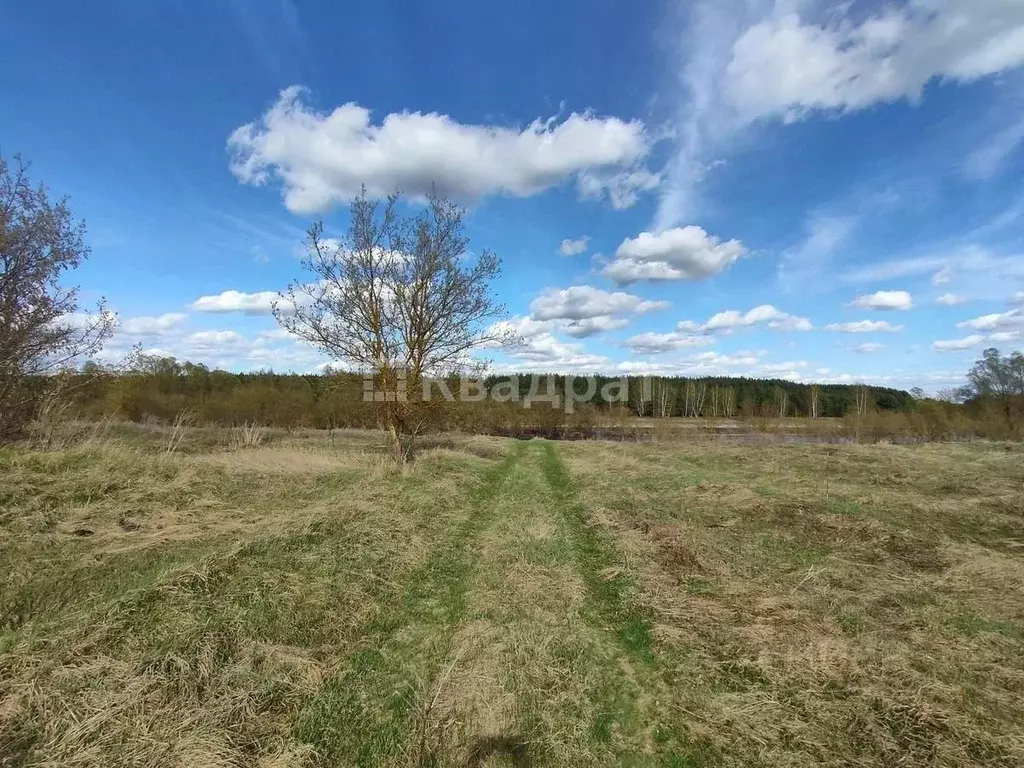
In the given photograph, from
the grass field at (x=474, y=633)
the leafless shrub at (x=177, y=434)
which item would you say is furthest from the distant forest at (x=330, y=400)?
the grass field at (x=474, y=633)

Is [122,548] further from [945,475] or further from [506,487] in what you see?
[945,475]

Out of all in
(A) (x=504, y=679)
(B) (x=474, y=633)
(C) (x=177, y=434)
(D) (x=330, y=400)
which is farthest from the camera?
(D) (x=330, y=400)

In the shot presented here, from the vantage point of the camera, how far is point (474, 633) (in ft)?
16.0

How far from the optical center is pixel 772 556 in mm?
7609

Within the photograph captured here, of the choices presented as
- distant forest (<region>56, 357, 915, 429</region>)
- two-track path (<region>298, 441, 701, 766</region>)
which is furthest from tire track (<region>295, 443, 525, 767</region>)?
distant forest (<region>56, 357, 915, 429</region>)

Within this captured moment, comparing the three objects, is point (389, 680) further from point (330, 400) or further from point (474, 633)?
point (330, 400)

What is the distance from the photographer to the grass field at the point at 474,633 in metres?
3.29

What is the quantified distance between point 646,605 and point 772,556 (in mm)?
3209

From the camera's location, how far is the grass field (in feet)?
10.8

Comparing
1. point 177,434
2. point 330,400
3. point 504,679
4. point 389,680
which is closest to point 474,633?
point 504,679

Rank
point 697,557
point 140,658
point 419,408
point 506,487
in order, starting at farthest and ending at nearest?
point 419,408, point 506,487, point 697,557, point 140,658

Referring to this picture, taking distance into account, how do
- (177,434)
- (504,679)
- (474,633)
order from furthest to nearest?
1. (177,434)
2. (474,633)
3. (504,679)

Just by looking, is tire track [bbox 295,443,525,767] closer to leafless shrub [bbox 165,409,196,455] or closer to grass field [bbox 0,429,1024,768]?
grass field [bbox 0,429,1024,768]

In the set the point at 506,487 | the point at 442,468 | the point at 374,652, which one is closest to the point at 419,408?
the point at 442,468
